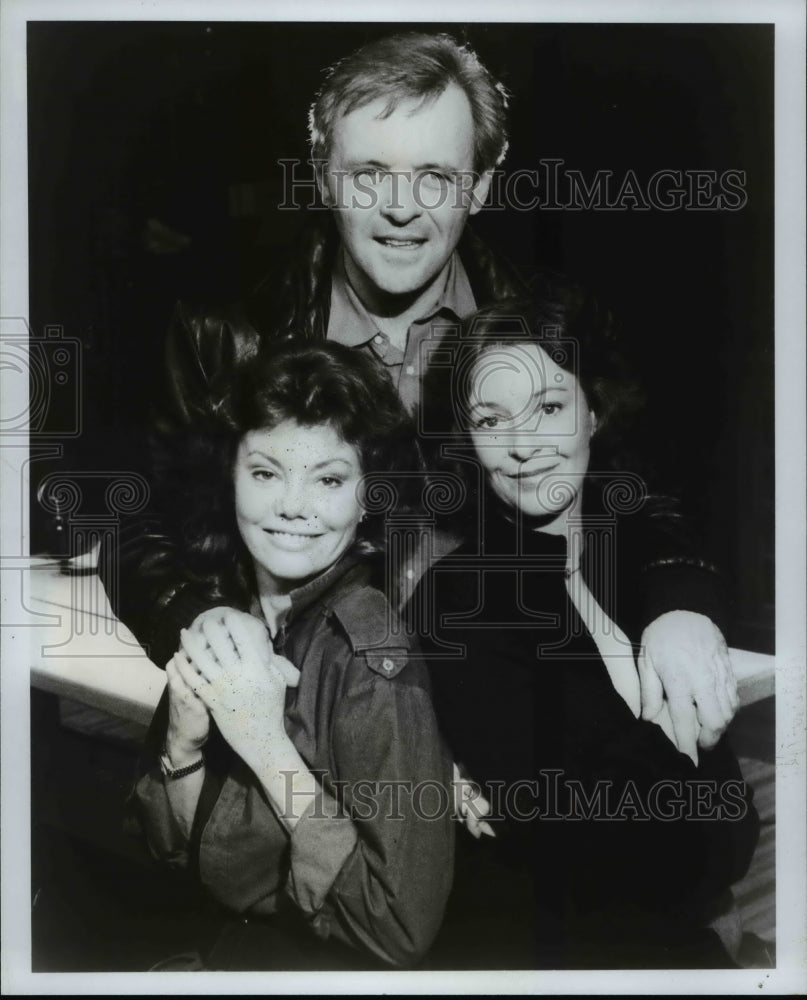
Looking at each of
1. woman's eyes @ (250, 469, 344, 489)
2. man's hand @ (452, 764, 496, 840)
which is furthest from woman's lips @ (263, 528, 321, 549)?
man's hand @ (452, 764, 496, 840)

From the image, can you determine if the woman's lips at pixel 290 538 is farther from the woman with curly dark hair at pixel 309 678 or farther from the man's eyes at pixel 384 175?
the man's eyes at pixel 384 175

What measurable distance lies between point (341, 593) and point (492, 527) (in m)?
0.36

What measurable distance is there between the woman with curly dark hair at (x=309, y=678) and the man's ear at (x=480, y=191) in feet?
1.33

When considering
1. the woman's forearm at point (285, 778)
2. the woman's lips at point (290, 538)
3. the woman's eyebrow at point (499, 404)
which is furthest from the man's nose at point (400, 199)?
the woman's forearm at point (285, 778)

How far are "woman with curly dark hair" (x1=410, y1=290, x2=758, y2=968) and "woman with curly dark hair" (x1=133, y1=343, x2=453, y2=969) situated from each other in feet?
0.33

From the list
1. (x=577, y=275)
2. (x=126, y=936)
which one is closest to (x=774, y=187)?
(x=577, y=275)

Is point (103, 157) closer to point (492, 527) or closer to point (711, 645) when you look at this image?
point (492, 527)

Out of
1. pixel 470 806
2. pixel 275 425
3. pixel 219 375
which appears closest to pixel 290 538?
pixel 275 425

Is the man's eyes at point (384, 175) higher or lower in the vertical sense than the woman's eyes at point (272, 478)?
higher

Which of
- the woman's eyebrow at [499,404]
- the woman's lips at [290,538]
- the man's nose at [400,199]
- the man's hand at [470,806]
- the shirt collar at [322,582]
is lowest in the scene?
the man's hand at [470,806]

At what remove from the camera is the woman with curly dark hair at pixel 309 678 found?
2.21 m

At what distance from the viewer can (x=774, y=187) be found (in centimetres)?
230

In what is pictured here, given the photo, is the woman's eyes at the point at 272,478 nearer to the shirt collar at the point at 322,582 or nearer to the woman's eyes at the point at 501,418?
the shirt collar at the point at 322,582

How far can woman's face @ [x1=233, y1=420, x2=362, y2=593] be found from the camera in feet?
7.28
